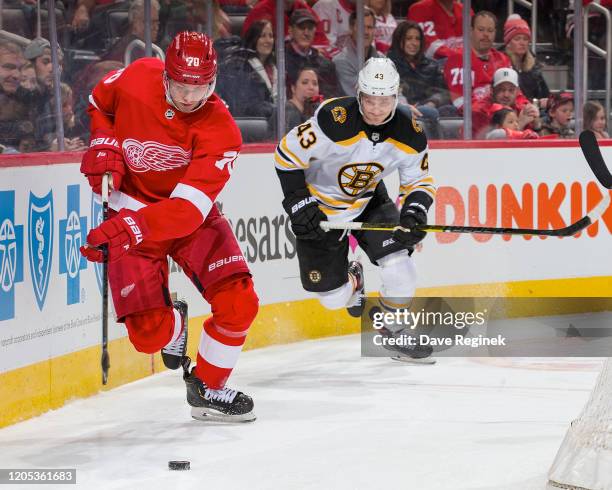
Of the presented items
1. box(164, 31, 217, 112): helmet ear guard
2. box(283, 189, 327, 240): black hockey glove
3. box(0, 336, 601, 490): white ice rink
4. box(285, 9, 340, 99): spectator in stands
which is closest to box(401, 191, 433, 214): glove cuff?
box(283, 189, 327, 240): black hockey glove

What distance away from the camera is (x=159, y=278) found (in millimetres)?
4602

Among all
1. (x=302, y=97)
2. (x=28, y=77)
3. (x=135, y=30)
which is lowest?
(x=302, y=97)

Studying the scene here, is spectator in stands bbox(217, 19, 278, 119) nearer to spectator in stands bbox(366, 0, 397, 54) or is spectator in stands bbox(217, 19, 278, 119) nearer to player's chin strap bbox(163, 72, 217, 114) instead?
spectator in stands bbox(366, 0, 397, 54)

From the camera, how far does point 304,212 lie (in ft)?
18.0

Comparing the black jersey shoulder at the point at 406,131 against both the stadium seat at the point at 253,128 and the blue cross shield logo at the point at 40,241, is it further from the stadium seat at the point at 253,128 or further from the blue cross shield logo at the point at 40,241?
the blue cross shield logo at the point at 40,241

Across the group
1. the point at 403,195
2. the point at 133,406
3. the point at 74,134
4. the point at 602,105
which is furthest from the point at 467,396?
the point at 602,105

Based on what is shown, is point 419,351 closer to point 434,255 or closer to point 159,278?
point 434,255

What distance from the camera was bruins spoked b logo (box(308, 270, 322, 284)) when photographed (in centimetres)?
585

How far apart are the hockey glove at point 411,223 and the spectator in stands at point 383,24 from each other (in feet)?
6.49

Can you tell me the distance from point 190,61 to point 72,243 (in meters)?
1.14

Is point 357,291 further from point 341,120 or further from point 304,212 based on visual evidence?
point 341,120

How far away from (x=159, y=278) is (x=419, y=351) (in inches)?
73.8

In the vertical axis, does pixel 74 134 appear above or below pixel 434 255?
above

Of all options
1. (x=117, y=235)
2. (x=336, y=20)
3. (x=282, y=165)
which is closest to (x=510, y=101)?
(x=336, y=20)
